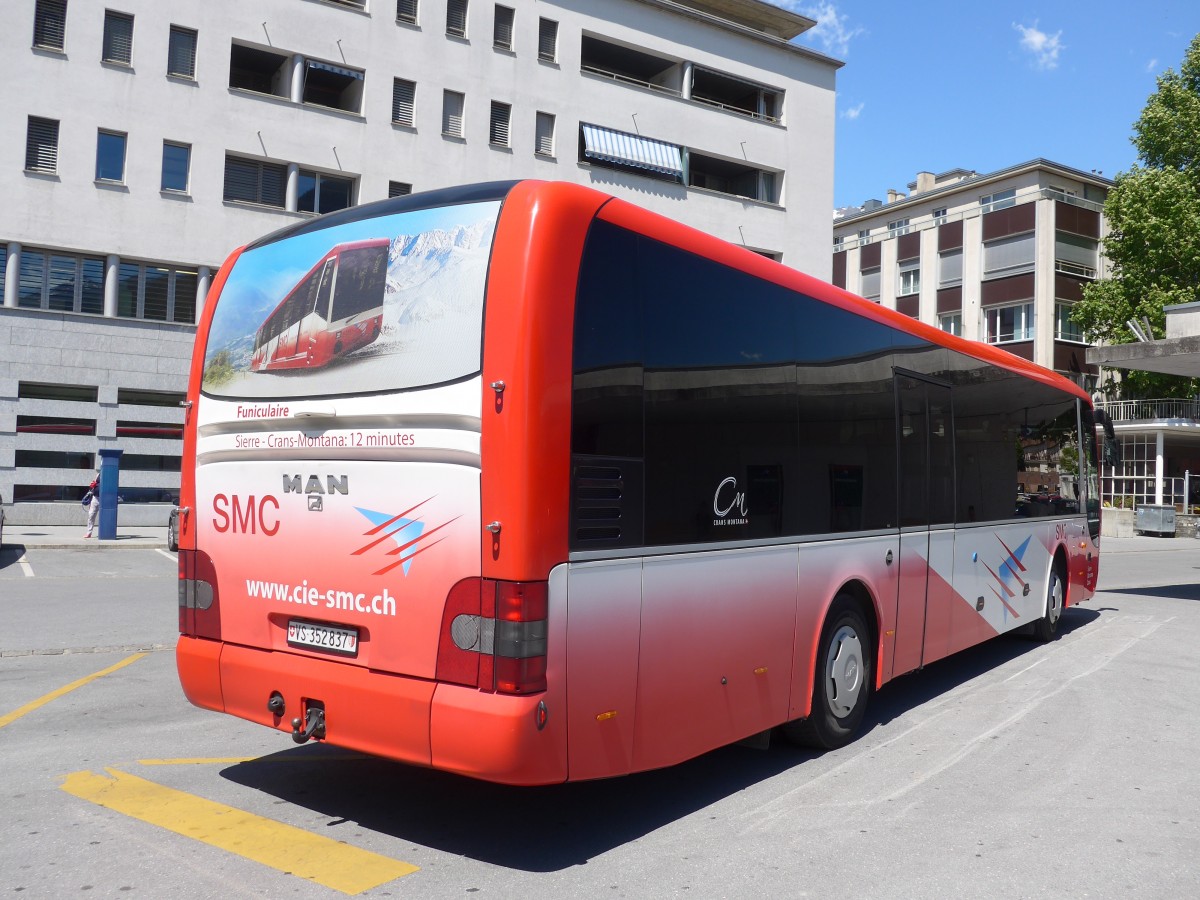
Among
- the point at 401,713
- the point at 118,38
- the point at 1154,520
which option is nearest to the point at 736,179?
the point at 1154,520

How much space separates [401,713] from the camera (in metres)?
4.54

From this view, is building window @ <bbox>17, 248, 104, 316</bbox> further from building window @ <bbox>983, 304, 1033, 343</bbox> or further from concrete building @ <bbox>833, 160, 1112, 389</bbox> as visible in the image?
building window @ <bbox>983, 304, 1033, 343</bbox>

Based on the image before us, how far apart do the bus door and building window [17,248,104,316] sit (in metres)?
24.2

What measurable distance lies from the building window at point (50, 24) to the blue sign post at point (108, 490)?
10.8 m

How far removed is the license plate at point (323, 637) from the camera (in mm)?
4820

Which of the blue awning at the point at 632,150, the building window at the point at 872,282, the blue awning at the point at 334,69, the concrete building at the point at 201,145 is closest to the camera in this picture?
the concrete building at the point at 201,145

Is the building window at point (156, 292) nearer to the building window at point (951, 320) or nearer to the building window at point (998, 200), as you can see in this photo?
the building window at point (951, 320)

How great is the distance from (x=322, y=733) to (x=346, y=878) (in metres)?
0.72

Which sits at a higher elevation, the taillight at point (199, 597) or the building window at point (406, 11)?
the building window at point (406, 11)

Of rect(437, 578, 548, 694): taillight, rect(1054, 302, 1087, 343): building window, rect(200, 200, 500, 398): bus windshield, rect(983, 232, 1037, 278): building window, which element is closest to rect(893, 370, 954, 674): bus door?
rect(437, 578, 548, 694): taillight

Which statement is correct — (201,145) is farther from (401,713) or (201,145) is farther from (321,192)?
(401,713)

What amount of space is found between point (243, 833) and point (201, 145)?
26098 mm

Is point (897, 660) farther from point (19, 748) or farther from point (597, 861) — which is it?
point (19, 748)

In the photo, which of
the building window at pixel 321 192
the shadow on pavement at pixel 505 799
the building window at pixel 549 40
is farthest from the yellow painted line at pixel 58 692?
the building window at pixel 549 40
